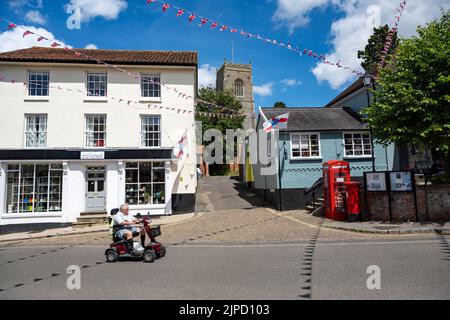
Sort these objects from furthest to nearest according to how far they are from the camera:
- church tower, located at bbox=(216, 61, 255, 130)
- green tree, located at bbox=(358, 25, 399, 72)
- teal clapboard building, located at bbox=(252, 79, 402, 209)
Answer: church tower, located at bbox=(216, 61, 255, 130), green tree, located at bbox=(358, 25, 399, 72), teal clapboard building, located at bbox=(252, 79, 402, 209)

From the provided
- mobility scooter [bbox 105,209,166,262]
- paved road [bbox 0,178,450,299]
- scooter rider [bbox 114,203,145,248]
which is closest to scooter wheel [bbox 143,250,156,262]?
mobility scooter [bbox 105,209,166,262]

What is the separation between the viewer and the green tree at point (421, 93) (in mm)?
11195

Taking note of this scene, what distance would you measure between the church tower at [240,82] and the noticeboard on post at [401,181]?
5455 centimetres

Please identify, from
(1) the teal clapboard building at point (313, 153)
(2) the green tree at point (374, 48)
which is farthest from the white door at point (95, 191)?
(2) the green tree at point (374, 48)

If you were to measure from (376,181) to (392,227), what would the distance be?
7.57 ft

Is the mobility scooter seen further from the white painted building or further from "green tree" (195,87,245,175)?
"green tree" (195,87,245,175)

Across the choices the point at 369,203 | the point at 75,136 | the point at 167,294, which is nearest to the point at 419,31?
the point at 369,203

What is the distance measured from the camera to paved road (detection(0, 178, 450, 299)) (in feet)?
17.2

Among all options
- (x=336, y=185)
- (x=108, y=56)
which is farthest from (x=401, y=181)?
(x=108, y=56)

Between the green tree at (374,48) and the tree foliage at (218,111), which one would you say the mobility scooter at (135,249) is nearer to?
the tree foliage at (218,111)

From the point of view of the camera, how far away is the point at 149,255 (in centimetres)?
789

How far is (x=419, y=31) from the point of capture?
12961 millimetres

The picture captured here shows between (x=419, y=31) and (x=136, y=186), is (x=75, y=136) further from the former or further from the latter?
(x=419, y=31)

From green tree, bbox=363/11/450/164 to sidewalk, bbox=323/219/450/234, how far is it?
2.81 m
